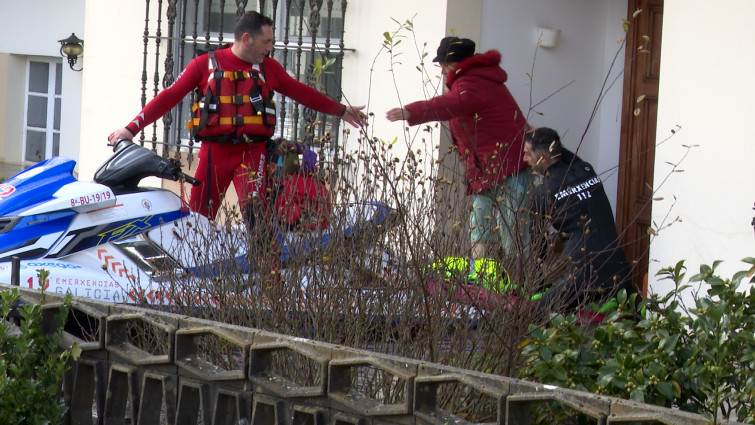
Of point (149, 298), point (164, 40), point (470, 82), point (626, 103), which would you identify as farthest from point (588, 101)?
point (149, 298)

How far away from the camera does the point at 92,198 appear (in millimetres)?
5227

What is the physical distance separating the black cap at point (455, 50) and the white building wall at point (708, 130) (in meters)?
1.25

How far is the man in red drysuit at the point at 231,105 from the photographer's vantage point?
609 cm

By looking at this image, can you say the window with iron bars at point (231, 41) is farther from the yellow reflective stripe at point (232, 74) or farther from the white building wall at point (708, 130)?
the white building wall at point (708, 130)

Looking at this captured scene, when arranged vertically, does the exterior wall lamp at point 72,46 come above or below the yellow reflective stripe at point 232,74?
above

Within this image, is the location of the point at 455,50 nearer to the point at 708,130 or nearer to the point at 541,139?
the point at 541,139

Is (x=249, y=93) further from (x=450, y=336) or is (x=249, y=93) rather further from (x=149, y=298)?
(x=450, y=336)

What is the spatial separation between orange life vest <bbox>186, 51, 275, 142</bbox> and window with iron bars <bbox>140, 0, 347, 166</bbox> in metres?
1.43

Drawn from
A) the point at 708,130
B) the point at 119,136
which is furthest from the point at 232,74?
the point at 708,130

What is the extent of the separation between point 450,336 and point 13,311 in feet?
4.84

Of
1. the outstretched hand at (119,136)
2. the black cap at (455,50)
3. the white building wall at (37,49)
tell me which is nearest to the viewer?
the outstretched hand at (119,136)

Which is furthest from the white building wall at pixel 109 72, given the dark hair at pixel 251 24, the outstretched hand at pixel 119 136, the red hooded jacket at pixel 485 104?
the red hooded jacket at pixel 485 104

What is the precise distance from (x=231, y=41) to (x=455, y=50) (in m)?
2.60

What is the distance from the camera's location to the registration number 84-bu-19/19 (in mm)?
5180
